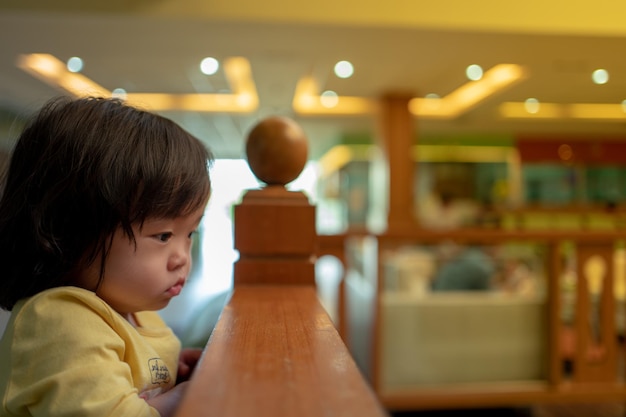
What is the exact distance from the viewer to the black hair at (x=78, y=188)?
1.88 ft

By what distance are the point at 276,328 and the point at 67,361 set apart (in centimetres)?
20

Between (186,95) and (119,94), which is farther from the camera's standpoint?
(186,95)

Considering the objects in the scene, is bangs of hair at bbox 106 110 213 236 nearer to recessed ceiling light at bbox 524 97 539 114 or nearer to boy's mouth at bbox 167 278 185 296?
boy's mouth at bbox 167 278 185 296

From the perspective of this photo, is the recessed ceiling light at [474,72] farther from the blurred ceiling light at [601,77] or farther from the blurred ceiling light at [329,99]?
the blurred ceiling light at [601,77]

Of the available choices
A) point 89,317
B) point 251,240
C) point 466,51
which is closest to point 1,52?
point 466,51

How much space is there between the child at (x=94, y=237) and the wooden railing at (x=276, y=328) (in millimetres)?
112

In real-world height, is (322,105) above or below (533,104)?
above

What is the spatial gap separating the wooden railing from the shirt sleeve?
105 mm

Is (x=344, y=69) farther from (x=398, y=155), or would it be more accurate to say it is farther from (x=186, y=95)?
(x=186, y=95)

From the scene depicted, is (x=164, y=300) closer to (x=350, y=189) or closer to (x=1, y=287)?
(x=1, y=287)

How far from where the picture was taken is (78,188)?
22.5 inches

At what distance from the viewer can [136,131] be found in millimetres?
610

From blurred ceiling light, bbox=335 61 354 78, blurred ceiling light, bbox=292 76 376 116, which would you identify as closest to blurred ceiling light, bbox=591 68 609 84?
blurred ceiling light, bbox=335 61 354 78

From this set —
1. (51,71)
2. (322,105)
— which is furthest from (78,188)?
(322,105)
